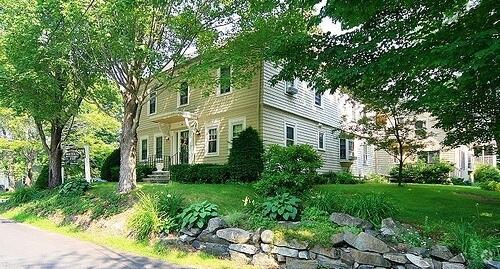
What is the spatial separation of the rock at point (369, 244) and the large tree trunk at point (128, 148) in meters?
8.07

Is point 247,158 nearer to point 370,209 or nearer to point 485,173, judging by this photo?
point 370,209

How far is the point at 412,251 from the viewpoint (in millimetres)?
5465

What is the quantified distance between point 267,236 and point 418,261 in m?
2.48

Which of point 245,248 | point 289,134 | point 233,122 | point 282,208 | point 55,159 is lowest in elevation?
point 245,248

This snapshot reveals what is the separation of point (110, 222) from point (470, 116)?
9788 millimetres

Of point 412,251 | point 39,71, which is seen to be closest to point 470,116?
point 412,251

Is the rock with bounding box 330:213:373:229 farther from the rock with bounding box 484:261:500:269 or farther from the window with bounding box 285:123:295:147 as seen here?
the window with bounding box 285:123:295:147

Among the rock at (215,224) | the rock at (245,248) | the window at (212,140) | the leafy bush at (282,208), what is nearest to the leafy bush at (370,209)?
the leafy bush at (282,208)

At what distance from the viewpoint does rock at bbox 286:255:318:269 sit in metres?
6.11

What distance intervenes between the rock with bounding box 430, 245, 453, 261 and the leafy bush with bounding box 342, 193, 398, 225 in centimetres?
130

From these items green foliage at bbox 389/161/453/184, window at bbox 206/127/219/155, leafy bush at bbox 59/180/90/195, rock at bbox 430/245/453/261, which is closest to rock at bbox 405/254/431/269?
rock at bbox 430/245/453/261

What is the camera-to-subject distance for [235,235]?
7023 millimetres


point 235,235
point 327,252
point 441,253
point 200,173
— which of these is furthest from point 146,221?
point 200,173

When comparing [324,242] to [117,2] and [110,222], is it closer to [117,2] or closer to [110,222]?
[110,222]
